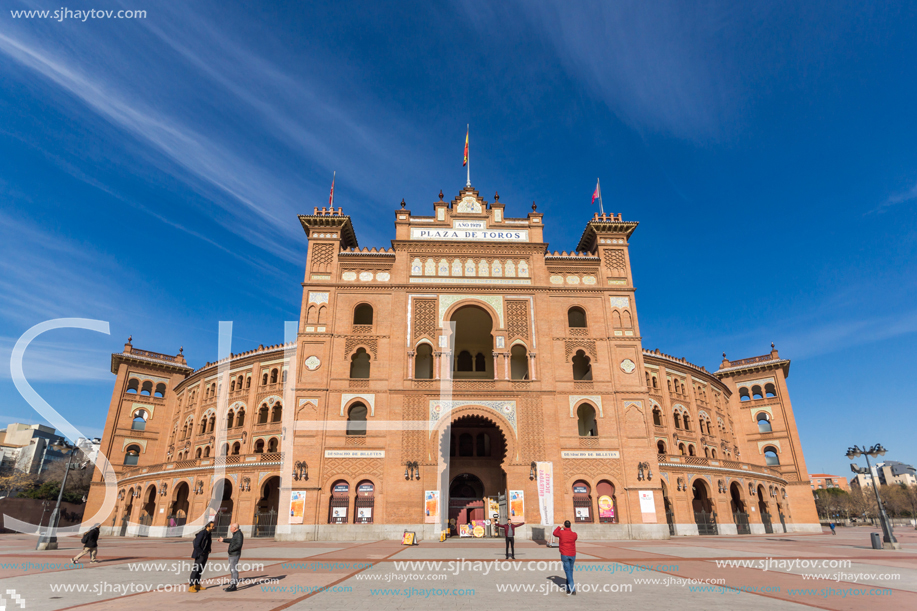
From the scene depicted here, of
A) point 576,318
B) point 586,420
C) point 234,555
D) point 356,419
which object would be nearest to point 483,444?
point 586,420

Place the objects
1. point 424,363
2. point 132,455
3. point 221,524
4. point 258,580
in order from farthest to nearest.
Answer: point 132,455, point 221,524, point 424,363, point 258,580

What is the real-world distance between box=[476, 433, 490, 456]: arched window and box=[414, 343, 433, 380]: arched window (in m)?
5.92

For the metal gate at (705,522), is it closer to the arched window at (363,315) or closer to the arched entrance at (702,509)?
the arched entrance at (702,509)

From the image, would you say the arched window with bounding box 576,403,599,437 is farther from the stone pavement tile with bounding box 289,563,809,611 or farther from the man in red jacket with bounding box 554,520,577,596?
the man in red jacket with bounding box 554,520,577,596

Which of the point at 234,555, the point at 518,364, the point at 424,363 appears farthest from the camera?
the point at 518,364

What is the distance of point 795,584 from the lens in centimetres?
1099

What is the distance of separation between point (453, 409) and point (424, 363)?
17.5ft

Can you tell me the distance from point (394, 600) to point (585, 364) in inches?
1086

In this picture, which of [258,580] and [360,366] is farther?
[360,366]

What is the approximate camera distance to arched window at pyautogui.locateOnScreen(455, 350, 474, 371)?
125ft

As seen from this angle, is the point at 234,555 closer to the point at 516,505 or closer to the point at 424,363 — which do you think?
the point at 516,505

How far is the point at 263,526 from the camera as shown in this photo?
110 ft

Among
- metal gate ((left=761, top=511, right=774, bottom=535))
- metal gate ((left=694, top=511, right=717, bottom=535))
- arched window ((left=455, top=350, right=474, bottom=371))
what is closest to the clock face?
arched window ((left=455, top=350, right=474, bottom=371))

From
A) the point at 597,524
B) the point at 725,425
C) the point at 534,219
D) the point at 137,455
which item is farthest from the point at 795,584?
the point at 137,455
